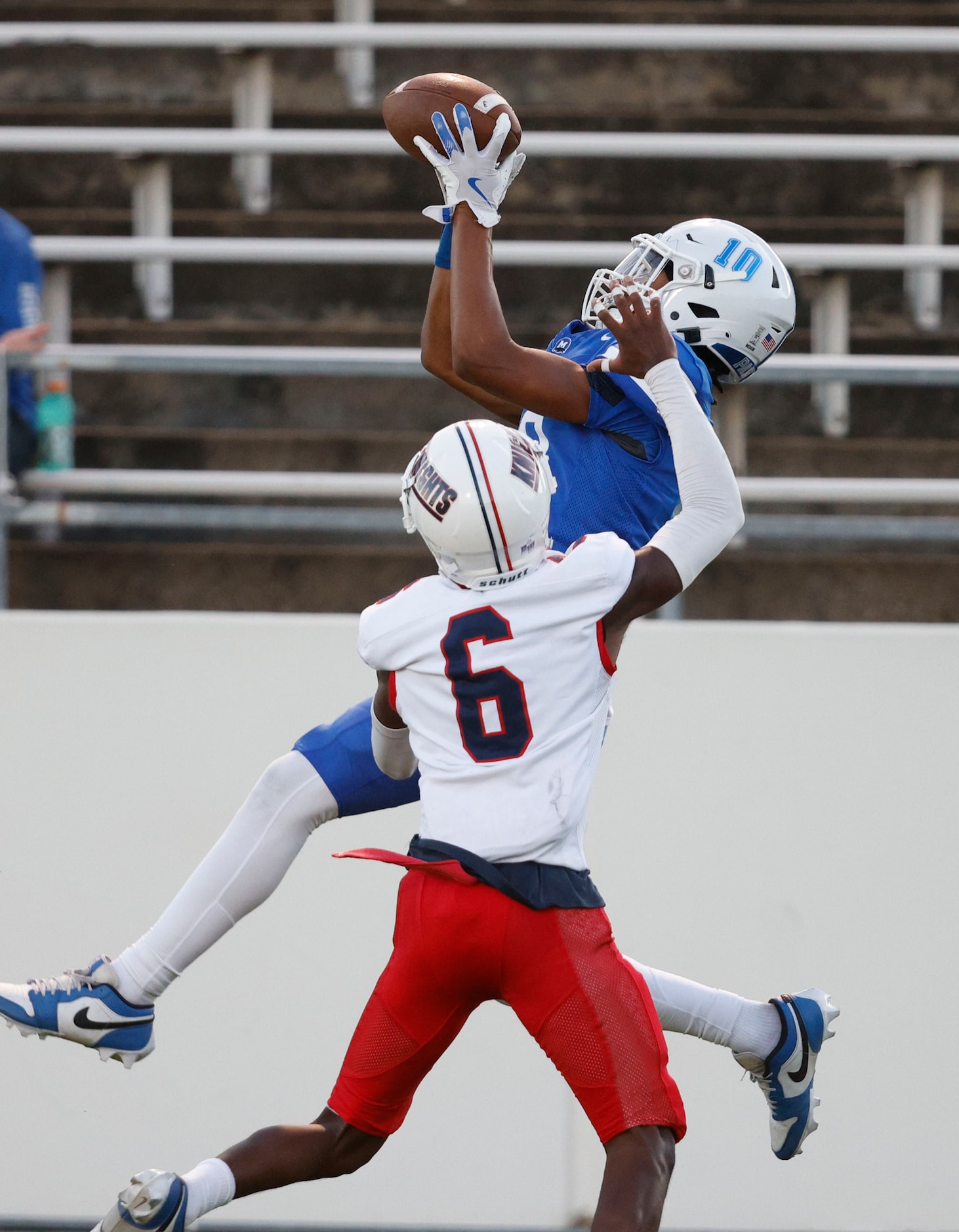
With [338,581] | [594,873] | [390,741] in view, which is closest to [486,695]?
[390,741]

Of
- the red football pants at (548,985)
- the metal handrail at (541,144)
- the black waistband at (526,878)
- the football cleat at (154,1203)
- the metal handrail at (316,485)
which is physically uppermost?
the metal handrail at (541,144)

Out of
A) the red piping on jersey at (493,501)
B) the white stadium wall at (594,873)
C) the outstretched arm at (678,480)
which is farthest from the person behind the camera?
the white stadium wall at (594,873)

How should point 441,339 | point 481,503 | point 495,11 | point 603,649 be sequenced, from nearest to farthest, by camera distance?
point 481,503 → point 603,649 → point 441,339 → point 495,11

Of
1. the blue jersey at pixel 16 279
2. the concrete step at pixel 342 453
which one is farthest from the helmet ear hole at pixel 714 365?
the blue jersey at pixel 16 279

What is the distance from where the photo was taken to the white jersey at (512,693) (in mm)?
2490

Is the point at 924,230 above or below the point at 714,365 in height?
above

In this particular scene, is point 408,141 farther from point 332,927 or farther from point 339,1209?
point 339,1209

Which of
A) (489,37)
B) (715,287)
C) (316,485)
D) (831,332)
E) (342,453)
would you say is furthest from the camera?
(489,37)

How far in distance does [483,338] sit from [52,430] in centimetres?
183

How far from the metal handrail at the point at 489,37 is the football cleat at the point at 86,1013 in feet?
11.5

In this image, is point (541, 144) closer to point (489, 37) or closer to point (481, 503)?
point (489, 37)

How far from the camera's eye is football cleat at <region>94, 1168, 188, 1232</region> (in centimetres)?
262

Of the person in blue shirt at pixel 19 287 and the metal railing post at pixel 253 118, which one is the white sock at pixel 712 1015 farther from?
the metal railing post at pixel 253 118

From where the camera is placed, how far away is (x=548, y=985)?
248 centimetres
